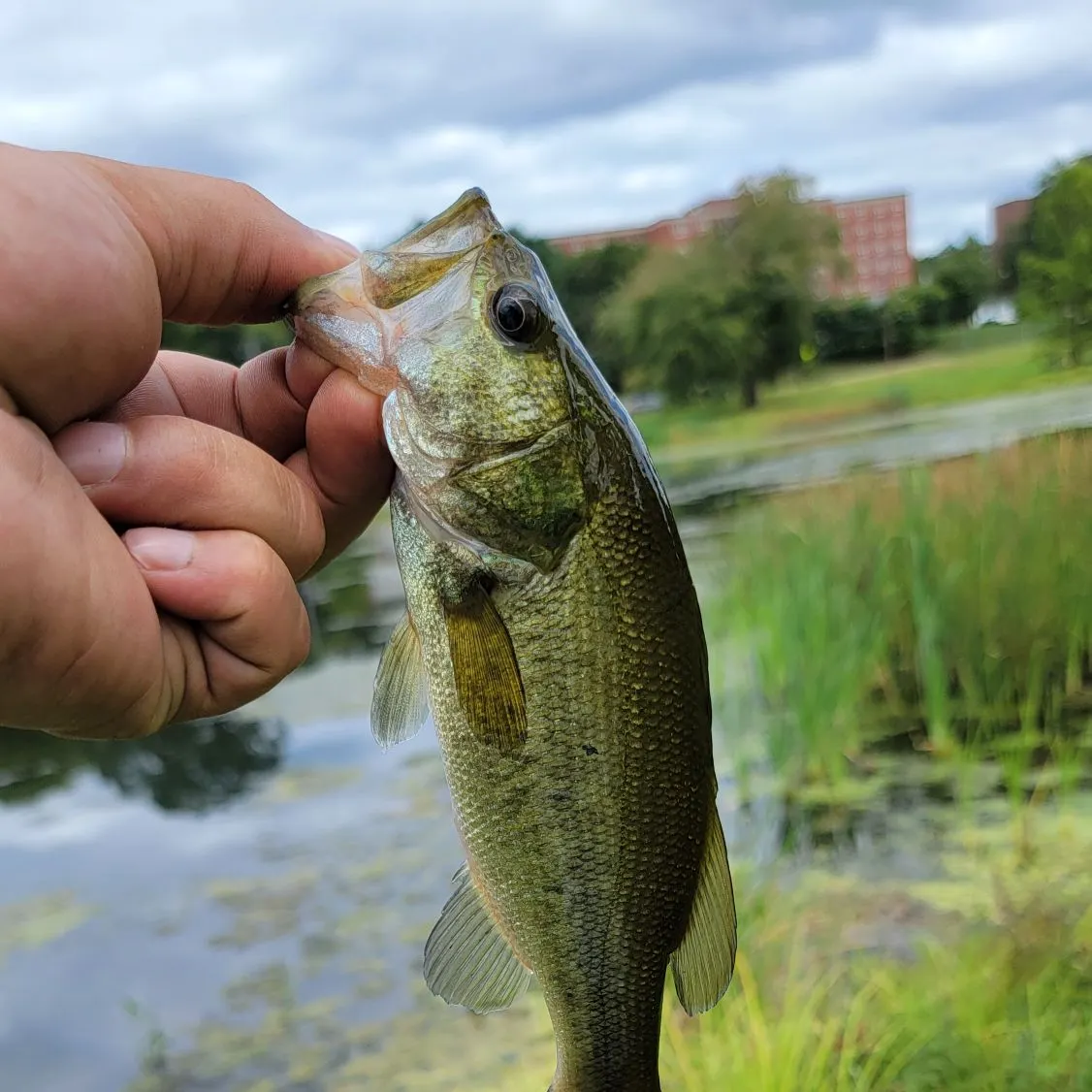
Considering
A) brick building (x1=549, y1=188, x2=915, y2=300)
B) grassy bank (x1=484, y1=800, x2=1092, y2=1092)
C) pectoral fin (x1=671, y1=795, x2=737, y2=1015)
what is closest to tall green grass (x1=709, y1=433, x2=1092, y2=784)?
grassy bank (x1=484, y1=800, x2=1092, y2=1092)

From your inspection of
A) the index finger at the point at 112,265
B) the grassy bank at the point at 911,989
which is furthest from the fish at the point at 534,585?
the grassy bank at the point at 911,989

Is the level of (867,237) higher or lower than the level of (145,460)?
higher

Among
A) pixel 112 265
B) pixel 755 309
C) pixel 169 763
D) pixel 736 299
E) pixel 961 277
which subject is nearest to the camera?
pixel 112 265

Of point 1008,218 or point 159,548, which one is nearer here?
point 159,548

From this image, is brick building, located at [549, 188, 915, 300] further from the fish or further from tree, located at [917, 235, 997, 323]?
the fish

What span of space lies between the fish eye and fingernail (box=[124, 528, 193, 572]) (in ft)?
1.76

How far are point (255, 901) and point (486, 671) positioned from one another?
4.52 metres

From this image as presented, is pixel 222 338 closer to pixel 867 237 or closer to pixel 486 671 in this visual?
pixel 867 237

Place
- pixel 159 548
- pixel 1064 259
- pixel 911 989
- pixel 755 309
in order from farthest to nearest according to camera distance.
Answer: pixel 755 309
pixel 1064 259
pixel 911 989
pixel 159 548

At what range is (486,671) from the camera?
4.62 feet

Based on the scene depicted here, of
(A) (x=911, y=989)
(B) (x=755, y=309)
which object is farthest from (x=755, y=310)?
(A) (x=911, y=989)

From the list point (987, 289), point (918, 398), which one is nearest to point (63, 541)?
point (987, 289)

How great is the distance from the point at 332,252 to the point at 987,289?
77.0 ft

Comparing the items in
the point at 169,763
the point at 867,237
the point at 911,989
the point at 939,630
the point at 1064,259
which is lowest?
the point at 169,763
